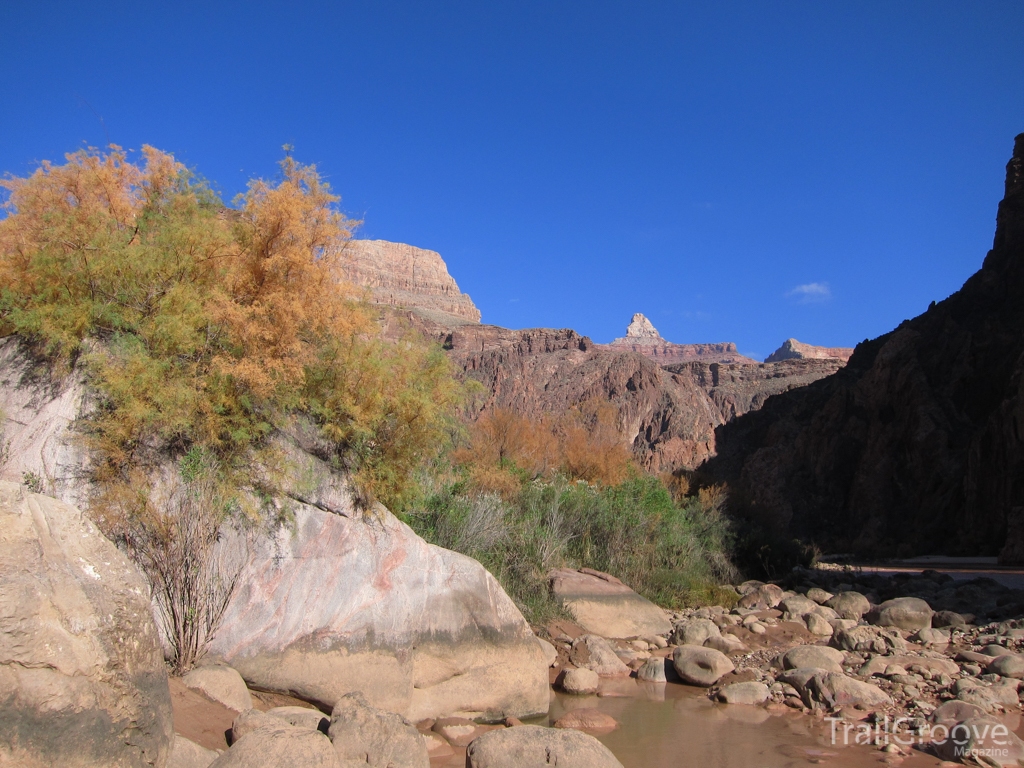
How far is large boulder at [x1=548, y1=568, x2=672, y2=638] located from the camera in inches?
450

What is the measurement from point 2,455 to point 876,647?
1176 centimetres

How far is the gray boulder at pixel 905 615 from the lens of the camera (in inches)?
493

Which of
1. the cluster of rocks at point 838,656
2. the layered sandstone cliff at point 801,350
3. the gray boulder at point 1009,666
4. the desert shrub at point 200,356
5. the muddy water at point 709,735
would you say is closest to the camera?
the desert shrub at point 200,356

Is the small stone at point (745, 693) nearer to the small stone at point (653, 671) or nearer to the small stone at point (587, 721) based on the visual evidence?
the small stone at point (653, 671)

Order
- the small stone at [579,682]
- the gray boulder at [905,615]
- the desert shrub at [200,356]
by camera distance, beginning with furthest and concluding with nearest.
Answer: the gray boulder at [905,615] < the small stone at [579,682] < the desert shrub at [200,356]

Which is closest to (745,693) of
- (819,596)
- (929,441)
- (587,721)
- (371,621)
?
(587,721)

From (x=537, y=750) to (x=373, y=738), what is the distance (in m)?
1.32

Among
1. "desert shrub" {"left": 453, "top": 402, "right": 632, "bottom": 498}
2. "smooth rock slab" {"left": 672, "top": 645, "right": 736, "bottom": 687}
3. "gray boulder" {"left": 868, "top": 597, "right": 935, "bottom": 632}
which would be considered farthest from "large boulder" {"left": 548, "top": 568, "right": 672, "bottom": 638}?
"desert shrub" {"left": 453, "top": 402, "right": 632, "bottom": 498}

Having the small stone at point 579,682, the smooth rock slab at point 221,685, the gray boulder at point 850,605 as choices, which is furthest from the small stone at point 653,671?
the gray boulder at point 850,605

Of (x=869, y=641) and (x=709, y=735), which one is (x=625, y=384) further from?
(x=709, y=735)

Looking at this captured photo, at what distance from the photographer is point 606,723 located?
780 centimetres

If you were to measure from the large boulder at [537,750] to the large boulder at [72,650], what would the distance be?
243cm

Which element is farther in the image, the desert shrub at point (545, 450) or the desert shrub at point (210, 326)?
the desert shrub at point (545, 450)

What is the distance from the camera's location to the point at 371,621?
22.6 ft
